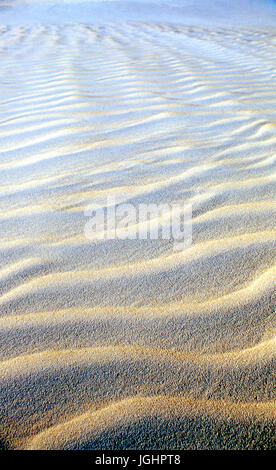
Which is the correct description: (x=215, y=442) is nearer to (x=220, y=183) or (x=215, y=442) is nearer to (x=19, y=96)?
(x=220, y=183)

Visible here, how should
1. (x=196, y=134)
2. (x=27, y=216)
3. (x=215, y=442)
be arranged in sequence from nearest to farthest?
(x=215, y=442) → (x=27, y=216) → (x=196, y=134)

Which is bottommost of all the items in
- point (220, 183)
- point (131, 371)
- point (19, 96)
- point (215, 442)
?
point (215, 442)

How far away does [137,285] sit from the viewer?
3.89ft

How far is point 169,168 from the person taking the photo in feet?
6.27

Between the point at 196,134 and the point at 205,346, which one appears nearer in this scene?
the point at 205,346

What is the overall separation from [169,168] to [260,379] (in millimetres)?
1215

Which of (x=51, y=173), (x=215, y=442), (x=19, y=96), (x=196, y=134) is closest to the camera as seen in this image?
(x=215, y=442)

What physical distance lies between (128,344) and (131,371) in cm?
8

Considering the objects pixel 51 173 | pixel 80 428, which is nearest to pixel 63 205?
pixel 51 173

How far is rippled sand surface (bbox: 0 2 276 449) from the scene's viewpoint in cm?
83

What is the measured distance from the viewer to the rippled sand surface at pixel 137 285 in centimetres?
83

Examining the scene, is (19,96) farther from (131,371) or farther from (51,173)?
(131,371)

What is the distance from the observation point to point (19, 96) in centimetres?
320

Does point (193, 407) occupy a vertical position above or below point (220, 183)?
below
